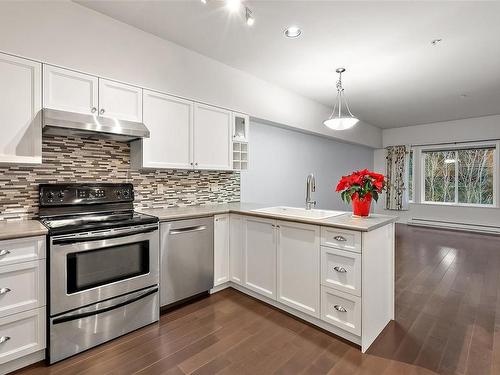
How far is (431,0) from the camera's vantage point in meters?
2.19

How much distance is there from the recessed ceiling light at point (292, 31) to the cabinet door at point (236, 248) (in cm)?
191

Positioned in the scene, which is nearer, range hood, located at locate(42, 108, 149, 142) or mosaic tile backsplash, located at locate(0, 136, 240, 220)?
range hood, located at locate(42, 108, 149, 142)

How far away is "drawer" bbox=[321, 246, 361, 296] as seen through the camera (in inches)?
75.9

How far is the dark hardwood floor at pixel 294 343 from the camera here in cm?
176

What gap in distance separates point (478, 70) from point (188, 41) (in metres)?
3.75

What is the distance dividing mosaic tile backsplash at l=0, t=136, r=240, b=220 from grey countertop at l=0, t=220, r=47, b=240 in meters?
0.17

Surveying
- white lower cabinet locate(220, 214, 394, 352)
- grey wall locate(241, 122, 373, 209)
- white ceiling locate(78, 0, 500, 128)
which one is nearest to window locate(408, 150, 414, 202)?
grey wall locate(241, 122, 373, 209)

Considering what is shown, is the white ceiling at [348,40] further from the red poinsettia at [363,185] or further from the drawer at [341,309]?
the drawer at [341,309]

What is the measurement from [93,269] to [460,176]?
7.81 m

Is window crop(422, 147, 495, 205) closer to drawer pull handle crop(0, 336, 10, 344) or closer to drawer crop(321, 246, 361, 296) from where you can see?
drawer crop(321, 246, 361, 296)

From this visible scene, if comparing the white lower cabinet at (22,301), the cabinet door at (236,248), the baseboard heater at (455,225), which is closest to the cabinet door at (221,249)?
the cabinet door at (236,248)

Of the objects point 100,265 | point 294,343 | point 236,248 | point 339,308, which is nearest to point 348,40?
point 236,248

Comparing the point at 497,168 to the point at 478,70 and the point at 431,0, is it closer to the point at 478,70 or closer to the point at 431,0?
the point at 478,70

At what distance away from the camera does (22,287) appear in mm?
1707
